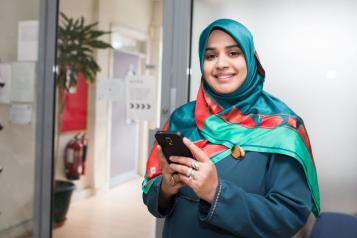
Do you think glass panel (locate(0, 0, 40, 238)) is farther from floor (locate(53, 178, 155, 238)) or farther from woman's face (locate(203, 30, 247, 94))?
woman's face (locate(203, 30, 247, 94))

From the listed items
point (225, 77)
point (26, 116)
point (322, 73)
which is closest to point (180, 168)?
point (225, 77)

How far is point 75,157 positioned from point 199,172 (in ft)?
4.83

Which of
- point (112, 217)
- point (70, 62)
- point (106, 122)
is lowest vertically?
point (112, 217)

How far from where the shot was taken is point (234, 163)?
3.58 feet

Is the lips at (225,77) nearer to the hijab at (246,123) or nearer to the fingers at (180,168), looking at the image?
the hijab at (246,123)

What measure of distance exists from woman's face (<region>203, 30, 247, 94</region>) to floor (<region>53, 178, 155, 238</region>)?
104cm

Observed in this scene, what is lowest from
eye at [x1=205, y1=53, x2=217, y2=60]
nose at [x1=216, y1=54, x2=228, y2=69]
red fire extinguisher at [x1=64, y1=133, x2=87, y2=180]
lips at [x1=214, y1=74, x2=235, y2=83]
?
red fire extinguisher at [x1=64, y1=133, x2=87, y2=180]

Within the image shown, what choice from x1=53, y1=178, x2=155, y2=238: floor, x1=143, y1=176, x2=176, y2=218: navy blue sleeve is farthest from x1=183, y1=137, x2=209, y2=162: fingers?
x1=53, y1=178, x2=155, y2=238: floor

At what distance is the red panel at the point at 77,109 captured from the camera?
2.18 meters

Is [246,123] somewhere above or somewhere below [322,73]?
below

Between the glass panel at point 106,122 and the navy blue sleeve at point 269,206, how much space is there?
3.31 feet

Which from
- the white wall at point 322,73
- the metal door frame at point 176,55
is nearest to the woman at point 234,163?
the white wall at point 322,73

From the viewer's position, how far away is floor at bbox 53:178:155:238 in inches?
79.4

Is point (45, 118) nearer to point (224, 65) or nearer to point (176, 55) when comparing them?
point (176, 55)
